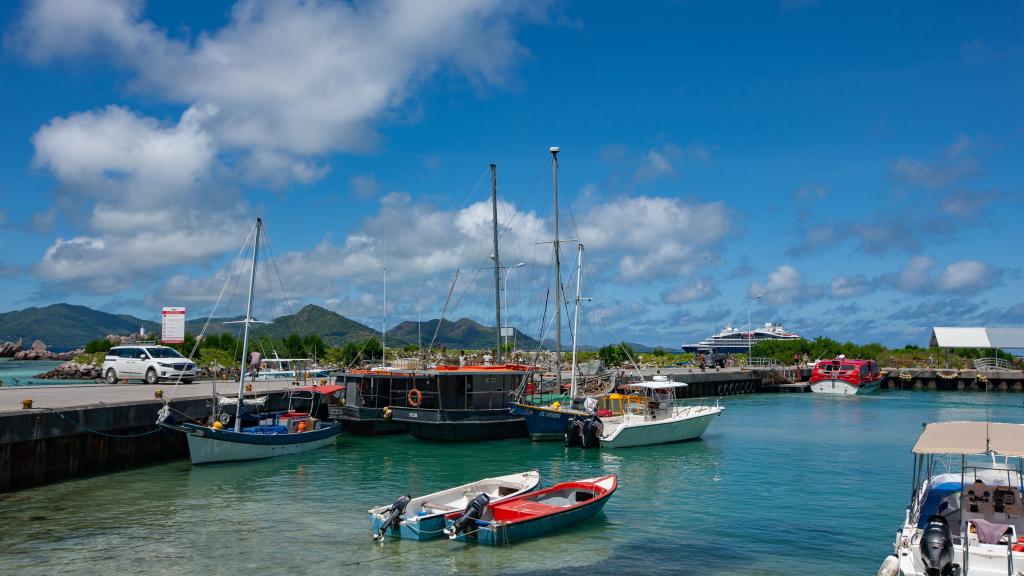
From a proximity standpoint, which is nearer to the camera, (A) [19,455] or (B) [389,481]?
(A) [19,455]

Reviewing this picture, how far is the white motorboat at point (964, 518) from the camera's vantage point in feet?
42.0

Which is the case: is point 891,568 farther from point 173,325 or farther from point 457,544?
point 173,325

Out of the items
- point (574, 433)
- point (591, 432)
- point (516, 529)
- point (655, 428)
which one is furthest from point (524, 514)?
point (655, 428)

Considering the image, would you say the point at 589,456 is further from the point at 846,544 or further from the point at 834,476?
the point at 846,544

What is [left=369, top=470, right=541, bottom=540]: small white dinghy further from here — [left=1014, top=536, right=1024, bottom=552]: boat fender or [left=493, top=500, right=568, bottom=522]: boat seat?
[left=1014, top=536, right=1024, bottom=552]: boat fender

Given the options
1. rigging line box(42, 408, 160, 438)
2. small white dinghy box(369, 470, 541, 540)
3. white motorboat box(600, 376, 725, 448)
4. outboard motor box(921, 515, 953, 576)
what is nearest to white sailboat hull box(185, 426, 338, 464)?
rigging line box(42, 408, 160, 438)

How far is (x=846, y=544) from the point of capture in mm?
19094

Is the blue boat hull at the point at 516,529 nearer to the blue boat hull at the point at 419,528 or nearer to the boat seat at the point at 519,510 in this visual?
the boat seat at the point at 519,510

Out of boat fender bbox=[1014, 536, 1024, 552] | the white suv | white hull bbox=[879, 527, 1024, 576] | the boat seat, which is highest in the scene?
the white suv

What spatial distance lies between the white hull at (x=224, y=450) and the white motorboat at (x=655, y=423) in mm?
14568

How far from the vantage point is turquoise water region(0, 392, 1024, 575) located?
17.2 meters

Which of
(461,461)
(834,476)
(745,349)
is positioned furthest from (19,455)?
(745,349)

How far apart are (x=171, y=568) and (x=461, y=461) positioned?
1622 cm

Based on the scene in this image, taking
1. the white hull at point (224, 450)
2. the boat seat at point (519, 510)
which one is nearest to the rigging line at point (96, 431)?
A: the white hull at point (224, 450)
